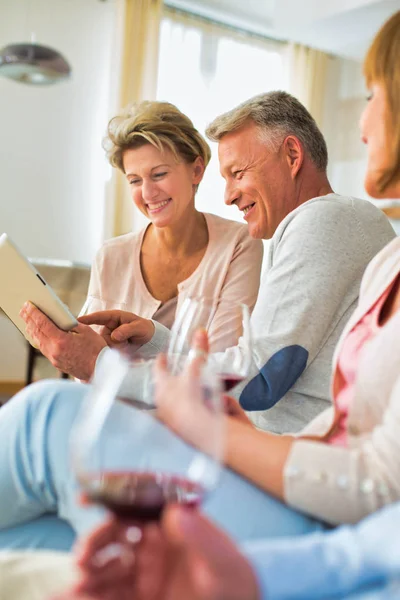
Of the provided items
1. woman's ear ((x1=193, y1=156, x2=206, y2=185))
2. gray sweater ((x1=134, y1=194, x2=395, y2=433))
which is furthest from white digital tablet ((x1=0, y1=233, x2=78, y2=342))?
woman's ear ((x1=193, y1=156, x2=206, y2=185))

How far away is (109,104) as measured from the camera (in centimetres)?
532

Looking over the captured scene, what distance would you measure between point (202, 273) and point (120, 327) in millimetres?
440

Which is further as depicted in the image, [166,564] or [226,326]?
[226,326]

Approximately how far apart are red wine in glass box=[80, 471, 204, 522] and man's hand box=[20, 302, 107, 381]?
3.30ft

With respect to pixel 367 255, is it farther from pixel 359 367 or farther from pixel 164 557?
pixel 164 557

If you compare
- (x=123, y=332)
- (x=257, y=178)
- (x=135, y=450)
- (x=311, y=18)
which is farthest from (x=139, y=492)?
(x=311, y=18)

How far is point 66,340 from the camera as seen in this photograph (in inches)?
60.7

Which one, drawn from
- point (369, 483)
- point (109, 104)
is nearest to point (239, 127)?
point (369, 483)

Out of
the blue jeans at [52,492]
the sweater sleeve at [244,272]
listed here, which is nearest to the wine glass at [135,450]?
the blue jeans at [52,492]

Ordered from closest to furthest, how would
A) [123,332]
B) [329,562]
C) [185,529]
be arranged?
[185,529] → [329,562] → [123,332]

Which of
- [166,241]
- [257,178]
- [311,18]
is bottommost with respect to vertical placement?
[166,241]

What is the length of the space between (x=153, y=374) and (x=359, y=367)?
1.23ft

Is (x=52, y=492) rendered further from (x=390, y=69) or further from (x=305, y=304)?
(x=390, y=69)

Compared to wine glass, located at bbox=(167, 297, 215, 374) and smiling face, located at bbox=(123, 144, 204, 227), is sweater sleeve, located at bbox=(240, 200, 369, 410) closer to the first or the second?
wine glass, located at bbox=(167, 297, 215, 374)
